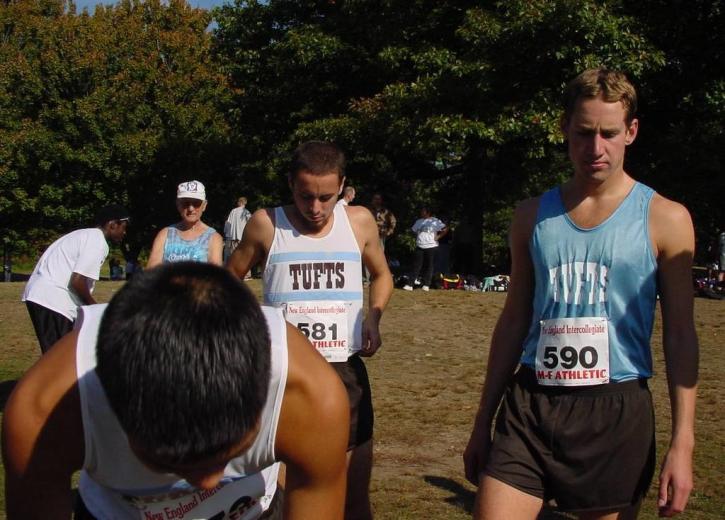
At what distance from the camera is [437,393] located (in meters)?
9.41

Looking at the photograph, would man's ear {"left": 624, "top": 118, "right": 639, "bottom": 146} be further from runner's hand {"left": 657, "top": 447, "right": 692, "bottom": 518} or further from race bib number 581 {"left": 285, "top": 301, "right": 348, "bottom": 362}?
race bib number 581 {"left": 285, "top": 301, "right": 348, "bottom": 362}

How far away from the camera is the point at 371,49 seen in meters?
24.8

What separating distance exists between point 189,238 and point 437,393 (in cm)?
335

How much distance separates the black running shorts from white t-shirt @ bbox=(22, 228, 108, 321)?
11.2ft

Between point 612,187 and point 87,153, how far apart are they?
3366 centimetres

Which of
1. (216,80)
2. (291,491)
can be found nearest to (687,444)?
(291,491)

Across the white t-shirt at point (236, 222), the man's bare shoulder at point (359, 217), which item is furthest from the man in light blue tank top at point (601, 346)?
the white t-shirt at point (236, 222)

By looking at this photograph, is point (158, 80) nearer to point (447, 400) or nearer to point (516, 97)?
point (516, 97)

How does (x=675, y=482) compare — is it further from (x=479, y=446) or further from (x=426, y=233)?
(x=426, y=233)

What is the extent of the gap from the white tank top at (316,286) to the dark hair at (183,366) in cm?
297

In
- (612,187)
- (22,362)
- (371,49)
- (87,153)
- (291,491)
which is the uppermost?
(371,49)

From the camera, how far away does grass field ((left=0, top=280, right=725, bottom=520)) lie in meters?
6.04

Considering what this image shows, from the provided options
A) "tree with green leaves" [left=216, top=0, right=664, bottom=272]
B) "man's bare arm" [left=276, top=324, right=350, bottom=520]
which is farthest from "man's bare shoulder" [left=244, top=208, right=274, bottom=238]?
"tree with green leaves" [left=216, top=0, right=664, bottom=272]

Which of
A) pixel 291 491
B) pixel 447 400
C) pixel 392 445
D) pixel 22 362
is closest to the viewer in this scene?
pixel 291 491
